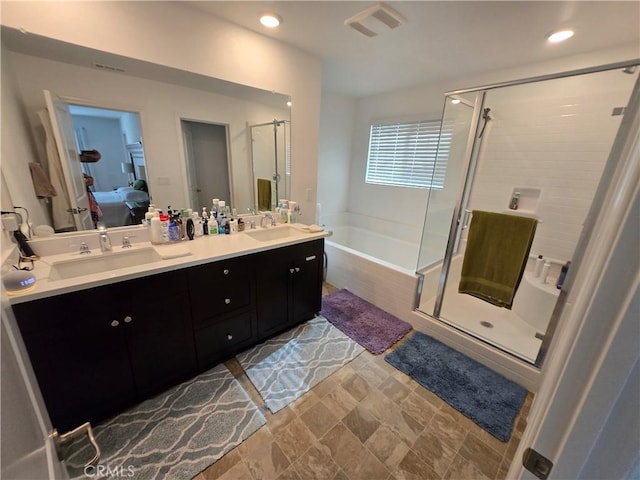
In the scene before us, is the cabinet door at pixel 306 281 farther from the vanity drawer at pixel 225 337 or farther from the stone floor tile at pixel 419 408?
the stone floor tile at pixel 419 408

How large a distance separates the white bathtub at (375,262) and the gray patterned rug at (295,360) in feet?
2.10

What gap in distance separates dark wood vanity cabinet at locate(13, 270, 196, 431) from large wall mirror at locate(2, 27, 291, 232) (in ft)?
2.01

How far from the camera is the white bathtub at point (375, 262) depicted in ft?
8.00

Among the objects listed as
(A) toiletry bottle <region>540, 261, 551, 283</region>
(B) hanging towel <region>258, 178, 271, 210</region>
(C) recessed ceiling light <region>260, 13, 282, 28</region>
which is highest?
(C) recessed ceiling light <region>260, 13, 282, 28</region>

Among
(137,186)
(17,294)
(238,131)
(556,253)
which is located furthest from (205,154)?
(556,253)

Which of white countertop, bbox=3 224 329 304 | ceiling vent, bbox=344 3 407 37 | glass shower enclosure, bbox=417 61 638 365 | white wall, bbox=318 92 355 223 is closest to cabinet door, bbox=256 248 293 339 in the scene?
white countertop, bbox=3 224 329 304

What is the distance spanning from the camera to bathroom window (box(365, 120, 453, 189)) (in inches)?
126

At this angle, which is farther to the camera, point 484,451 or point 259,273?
point 259,273

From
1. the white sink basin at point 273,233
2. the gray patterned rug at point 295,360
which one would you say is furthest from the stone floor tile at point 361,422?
the white sink basin at point 273,233

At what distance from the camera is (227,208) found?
85.8 inches

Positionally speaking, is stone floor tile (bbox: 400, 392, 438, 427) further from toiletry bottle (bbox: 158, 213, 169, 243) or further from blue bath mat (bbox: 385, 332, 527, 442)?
toiletry bottle (bbox: 158, 213, 169, 243)

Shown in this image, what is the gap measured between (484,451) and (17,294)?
2421 mm

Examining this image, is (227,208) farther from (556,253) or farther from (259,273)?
(556,253)

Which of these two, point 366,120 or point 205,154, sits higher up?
point 366,120
